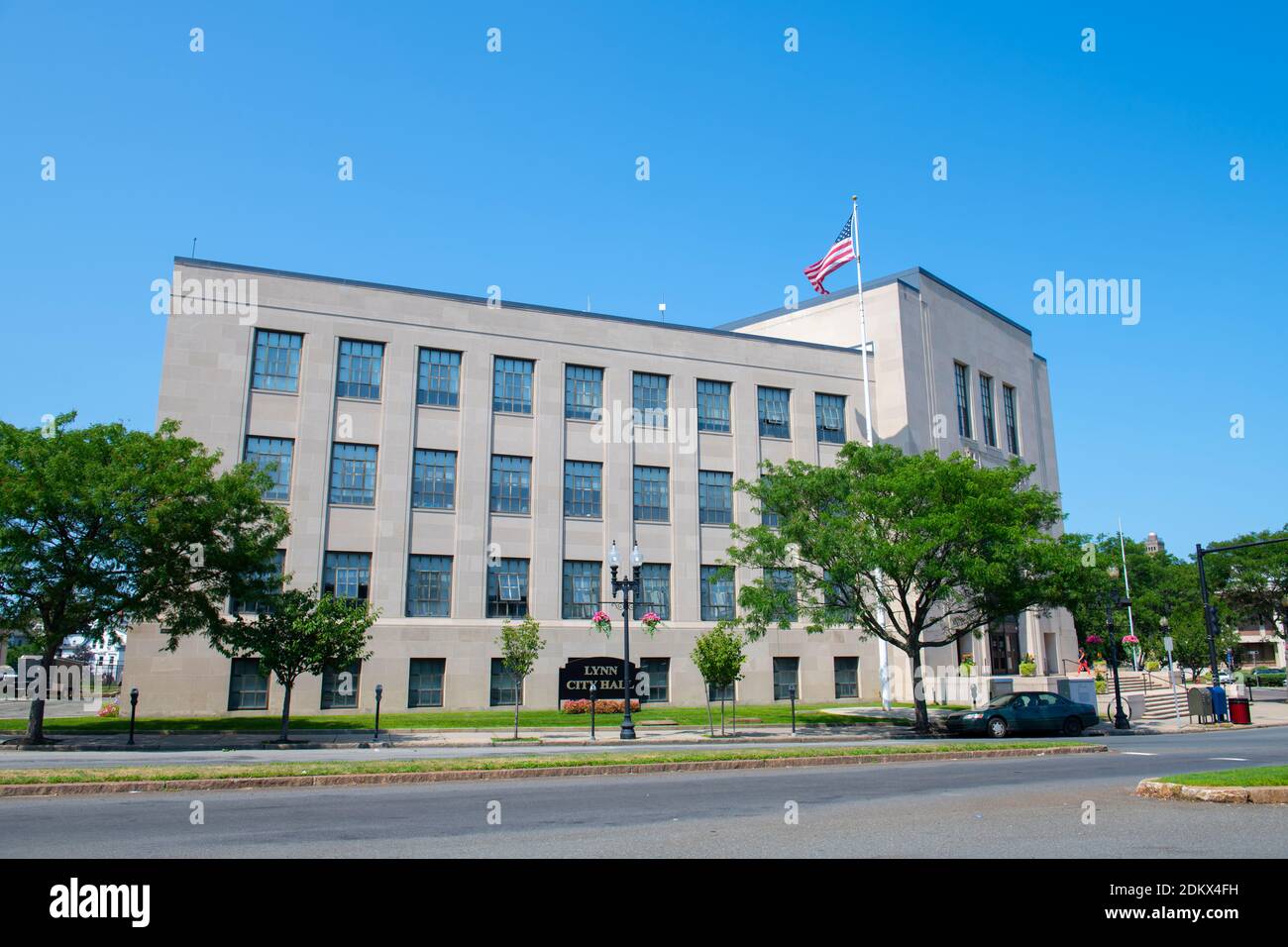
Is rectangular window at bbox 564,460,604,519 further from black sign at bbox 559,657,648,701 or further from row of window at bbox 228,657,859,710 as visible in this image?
row of window at bbox 228,657,859,710

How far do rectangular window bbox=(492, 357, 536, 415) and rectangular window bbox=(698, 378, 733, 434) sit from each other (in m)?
8.56

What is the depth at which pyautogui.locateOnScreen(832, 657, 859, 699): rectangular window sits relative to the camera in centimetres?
4306

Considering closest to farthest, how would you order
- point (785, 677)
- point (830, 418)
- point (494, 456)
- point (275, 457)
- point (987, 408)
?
1. point (275, 457)
2. point (494, 456)
3. point (785, 677)
4. point (830, 418)
5. point (987, 408)

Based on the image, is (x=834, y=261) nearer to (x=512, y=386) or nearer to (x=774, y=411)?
(x=774, y=411)

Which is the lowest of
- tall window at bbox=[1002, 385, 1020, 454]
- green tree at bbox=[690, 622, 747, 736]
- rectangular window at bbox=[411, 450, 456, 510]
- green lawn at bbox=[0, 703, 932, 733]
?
green lawn at bbox=[0, 703, 932, 733]

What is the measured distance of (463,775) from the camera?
47.8 ft

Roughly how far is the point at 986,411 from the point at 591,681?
31943mm

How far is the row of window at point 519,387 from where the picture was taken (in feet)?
118

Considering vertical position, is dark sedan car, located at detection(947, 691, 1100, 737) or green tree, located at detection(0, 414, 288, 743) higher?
green tree, located at detection(0, 414, 288, 743)

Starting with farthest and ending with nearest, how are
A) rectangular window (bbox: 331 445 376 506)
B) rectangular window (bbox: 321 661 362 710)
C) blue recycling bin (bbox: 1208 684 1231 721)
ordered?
rectangular window (bbox: 331 445 376 506) < blue recycling bin (bbox: 1208 684 1231 721) < rectangular window (bbox: 321 661 362 710)

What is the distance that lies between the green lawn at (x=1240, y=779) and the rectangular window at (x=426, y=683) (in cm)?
2859

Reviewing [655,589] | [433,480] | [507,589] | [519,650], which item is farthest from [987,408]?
[519,650]

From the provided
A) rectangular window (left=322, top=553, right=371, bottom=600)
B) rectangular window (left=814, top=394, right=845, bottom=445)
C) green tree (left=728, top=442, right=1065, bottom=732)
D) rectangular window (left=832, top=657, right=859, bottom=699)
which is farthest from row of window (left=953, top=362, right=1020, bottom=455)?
rectangular window (left=322, top=553, right=371, bottom=600)

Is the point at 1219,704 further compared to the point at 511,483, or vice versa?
the point at 511,483
